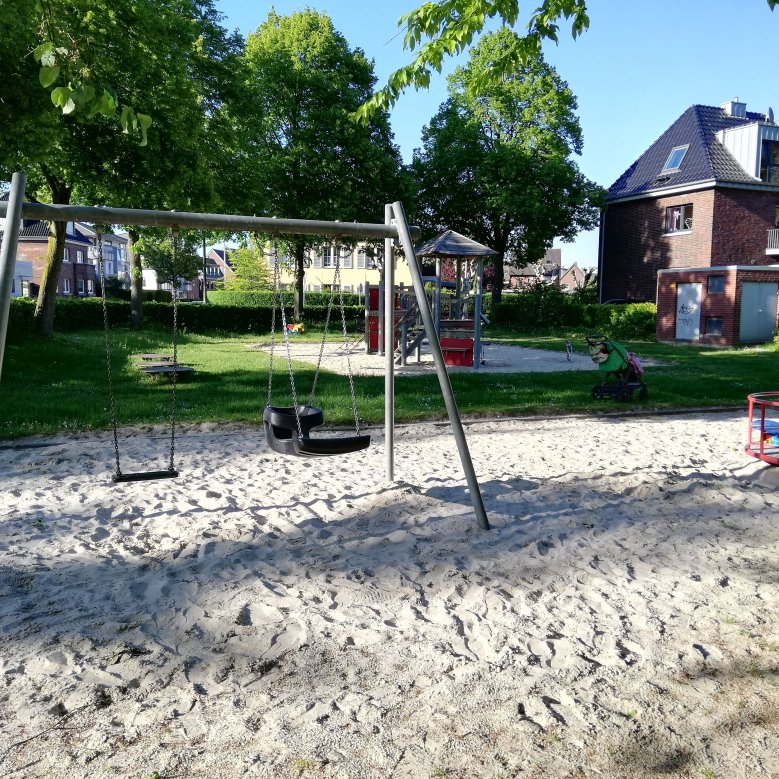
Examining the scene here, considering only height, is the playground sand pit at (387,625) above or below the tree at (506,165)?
below

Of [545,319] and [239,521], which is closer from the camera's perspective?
[239,521]

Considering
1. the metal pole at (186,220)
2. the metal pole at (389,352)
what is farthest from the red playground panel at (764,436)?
the metal pole at (186,220)

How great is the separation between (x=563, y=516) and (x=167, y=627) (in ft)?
9.65

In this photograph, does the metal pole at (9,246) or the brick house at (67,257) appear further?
the brick house at (67,257)

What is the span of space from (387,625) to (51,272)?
1766 centimetres

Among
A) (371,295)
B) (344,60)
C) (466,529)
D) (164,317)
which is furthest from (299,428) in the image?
(344,60)

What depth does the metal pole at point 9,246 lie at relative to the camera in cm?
372

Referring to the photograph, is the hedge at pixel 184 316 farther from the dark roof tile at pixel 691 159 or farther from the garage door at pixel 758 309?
the dark roof tile at pixel 691 159

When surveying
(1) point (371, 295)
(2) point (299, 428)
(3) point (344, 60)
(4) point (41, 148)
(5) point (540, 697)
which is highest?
(3) point (344, 60)

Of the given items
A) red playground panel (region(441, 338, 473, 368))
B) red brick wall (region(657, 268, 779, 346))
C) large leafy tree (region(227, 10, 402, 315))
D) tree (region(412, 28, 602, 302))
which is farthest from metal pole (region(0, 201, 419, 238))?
tree (region(412, 28, 602, 302))

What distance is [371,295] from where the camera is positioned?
17.5 metres

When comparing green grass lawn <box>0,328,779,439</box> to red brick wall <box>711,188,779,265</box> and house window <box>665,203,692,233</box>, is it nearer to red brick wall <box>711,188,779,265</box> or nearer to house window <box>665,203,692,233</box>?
red brick wall <box>711,188,779,265</box>

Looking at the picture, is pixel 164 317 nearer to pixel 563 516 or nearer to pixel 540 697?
pixel 563 516

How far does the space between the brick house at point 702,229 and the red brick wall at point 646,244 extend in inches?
1.8
